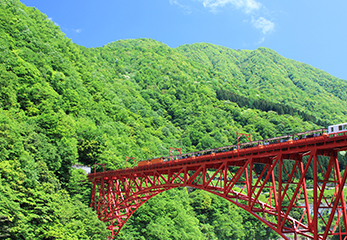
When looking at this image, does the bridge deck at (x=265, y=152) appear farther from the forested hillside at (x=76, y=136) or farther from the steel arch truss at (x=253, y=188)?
the forested hillside at (x=76, y=136)

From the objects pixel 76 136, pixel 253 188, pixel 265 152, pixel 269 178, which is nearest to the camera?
pixel 253 188

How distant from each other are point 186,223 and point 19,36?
67.9 metres

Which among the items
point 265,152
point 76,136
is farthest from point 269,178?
point 76,136

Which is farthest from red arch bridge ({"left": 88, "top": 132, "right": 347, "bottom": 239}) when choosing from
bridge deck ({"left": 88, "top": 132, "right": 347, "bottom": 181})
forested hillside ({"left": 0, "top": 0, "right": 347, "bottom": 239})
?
forested hillside ({"left": 0, "top": 0, "right": 347, "bottom": 239})

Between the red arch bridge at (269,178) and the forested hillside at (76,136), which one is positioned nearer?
the red arch bridge at (269,178)

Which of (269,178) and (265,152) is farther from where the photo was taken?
(269,178)

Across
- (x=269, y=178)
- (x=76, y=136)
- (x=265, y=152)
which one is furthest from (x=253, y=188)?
(x=76, y=136)

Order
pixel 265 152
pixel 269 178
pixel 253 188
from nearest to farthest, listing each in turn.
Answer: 1. pixel 253 188
2. pixel 265 152
3. pixel 269 178

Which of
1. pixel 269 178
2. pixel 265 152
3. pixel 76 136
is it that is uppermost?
pixel 76 136

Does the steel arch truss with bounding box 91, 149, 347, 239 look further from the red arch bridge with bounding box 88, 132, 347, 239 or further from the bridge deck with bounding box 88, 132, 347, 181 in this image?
the bridge deck with bounding box 88, 132, 347, 181

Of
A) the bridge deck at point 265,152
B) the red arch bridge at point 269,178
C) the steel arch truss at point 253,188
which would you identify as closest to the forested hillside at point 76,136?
the steel arch truss at point 253,188

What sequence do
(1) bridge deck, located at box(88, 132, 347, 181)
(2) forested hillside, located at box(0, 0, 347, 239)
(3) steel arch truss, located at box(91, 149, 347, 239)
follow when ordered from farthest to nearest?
(2) forested hillside, located at box(0, 0, 347, 239), (1) bridge deck, located at box(88, 132, 347, 181), (3) steel arch truss, located at box(91, 149, 347, 239)

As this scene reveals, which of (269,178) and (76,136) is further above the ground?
(76,136)

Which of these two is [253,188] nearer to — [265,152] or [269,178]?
[269,178]
